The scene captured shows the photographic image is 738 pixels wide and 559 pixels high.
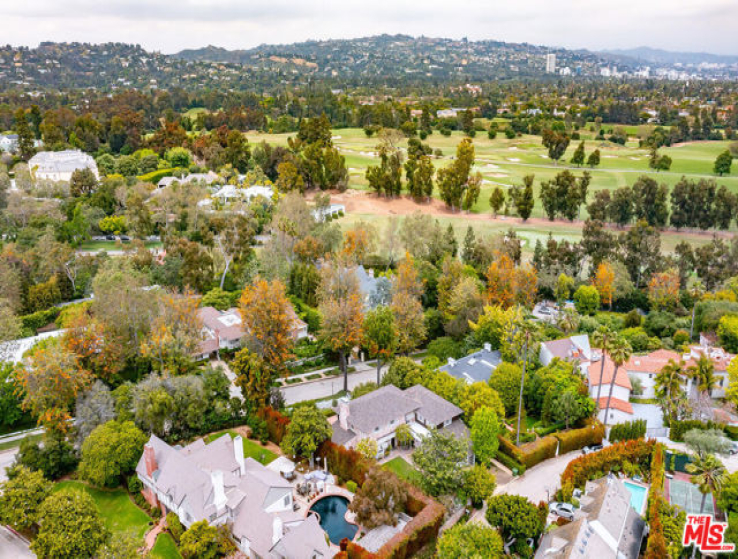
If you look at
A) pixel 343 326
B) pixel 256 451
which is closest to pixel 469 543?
pixel 256 451

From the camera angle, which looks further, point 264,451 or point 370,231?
point 370,231

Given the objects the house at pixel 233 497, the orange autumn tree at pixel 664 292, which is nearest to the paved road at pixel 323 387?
the house at pixel 233 497

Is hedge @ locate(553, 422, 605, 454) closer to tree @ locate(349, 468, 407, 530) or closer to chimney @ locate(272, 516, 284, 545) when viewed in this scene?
→ tree @ locate(349, 468, 407, 530)

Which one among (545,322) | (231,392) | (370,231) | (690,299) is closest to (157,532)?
(231,392)

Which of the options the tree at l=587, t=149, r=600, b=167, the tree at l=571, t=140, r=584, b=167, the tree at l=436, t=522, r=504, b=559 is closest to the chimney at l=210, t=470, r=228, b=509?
the tree at l=436, t=522, r=504, b=559

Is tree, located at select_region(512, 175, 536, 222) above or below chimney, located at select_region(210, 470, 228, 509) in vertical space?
above

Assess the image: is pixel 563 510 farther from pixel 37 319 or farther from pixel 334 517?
pixel 37 319

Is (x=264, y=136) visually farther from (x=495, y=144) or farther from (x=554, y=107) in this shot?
(x=554, y=107)
